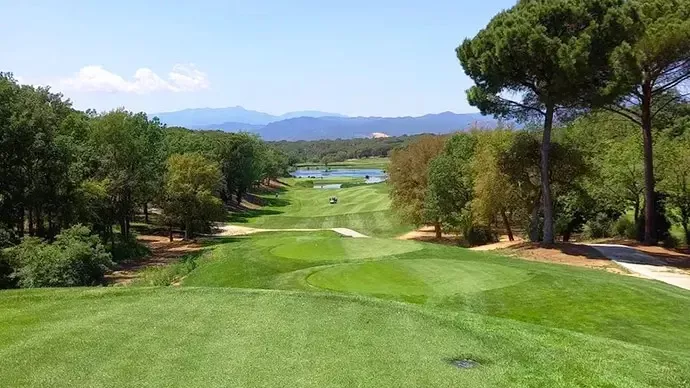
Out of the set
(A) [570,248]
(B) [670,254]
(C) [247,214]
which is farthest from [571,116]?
(C) [247,214]

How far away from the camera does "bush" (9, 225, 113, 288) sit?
19.2 m

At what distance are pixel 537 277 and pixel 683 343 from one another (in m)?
5.38

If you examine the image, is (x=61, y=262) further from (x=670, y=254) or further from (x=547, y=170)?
(x=670, y=254)

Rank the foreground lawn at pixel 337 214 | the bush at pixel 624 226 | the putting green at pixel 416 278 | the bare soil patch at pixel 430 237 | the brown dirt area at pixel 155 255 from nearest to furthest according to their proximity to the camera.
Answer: the putting green at pixel 416 278 < the brown dirt area at pixel 155 255 < the bush at pixel 624 226 < the bare soil patch at pixel 430 237 < the foreground lawn at pixel 337 214

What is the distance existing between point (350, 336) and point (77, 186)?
31282 millimetres

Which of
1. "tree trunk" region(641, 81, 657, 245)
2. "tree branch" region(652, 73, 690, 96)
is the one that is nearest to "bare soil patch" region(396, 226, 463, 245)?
"tree trunk" region(641, 81, 657, 245)

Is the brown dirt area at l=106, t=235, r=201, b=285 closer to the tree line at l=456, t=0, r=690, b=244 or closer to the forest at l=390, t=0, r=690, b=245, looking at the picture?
the forest at l=390, t=0, r=690, b=245

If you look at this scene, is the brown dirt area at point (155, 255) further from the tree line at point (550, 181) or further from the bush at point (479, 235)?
the bush at point (479, 235)

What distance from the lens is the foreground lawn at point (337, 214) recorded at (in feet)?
188

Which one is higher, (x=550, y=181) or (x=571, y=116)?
(x=571, y=116)

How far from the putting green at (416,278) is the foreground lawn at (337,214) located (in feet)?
109

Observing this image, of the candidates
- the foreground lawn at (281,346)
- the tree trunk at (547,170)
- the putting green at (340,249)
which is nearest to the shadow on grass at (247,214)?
the putting green at (340,249)

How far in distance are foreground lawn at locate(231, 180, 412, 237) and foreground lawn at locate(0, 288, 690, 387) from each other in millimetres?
41021

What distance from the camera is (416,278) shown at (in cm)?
1560
